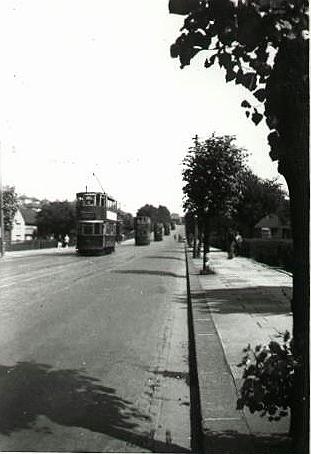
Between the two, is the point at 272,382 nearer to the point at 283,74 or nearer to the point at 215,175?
the point at 283,74

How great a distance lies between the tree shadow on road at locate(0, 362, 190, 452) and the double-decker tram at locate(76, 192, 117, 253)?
1103 inches

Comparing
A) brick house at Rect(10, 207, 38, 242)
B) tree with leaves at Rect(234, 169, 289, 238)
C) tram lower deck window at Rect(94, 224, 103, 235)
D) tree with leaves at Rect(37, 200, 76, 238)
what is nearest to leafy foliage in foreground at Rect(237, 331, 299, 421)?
tram lower deck window at Rect(94, 224, 103, 235)

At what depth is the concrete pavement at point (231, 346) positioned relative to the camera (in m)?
3.92

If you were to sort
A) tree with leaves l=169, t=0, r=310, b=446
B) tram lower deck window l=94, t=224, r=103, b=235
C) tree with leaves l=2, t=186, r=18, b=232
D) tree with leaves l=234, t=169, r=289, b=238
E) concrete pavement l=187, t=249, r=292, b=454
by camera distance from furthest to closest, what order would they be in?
tree with leaves l=234, t=169, r=289, b=238, tree with leaves l=2, t=186, r=18, b=232, tram lower deck window l=94, t=224, r=103, b=235, concrete pavement l=187, t=249, r=292, b=454, tree with leaves l=169, t=0, r=310, b=446

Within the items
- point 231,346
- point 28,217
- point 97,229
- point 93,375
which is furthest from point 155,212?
point 93,375

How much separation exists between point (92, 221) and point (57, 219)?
182 ft

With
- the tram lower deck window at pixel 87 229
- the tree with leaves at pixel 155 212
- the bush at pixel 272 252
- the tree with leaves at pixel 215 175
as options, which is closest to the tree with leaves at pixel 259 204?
the bush at pixel 272 252

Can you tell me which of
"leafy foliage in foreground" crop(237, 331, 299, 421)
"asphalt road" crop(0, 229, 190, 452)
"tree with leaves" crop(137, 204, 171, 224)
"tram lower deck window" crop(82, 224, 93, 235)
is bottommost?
"asphalt road" crop(0, 229, 190, 452)

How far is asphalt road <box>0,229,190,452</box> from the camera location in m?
4.37

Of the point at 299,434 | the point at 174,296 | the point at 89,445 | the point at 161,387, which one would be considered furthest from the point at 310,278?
the point at 174,296

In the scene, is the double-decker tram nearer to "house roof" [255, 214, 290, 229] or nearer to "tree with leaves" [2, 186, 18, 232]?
"tree with leaves" [2, 186, 18, 232]

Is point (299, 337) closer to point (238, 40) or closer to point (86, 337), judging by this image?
point (238, 40)

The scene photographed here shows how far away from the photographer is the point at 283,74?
3.39 metres

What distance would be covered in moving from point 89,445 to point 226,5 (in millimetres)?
3333
